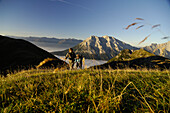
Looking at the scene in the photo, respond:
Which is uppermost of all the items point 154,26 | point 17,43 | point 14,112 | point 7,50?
point 17,43

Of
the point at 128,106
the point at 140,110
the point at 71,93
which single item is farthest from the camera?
the point at 71,93

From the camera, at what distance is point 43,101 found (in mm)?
2785

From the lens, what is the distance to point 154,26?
1.70 metres

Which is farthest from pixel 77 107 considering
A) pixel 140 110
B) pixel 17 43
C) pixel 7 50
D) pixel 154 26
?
pixel 17 43

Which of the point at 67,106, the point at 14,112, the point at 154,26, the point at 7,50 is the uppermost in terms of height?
the point at 7,50

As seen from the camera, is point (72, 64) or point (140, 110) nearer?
point (140, 110)

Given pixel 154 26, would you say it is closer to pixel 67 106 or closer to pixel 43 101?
pixel 67 106

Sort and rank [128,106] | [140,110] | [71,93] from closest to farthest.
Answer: [140,110], [128,106], [71,93]

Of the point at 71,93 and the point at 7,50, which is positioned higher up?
the point at 7,50

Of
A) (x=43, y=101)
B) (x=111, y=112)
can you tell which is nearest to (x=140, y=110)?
(x=111, y=112)

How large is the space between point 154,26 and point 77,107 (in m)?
2.43

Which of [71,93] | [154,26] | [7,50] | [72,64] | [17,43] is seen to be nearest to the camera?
[154,26]

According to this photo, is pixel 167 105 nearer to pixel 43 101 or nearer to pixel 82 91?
pixel 82 91

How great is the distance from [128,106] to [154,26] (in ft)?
6.25
